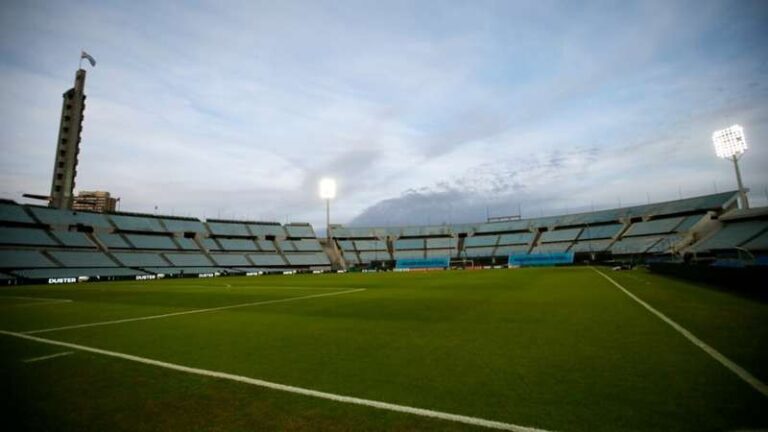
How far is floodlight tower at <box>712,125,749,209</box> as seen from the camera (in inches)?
1602

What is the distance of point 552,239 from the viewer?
222ft

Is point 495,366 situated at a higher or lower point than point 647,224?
lower

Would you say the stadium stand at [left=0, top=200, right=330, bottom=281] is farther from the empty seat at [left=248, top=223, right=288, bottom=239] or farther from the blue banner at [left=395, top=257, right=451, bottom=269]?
the blue banner at [left=395, top=257, right=451, bottom=269]

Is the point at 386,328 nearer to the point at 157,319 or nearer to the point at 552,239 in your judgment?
the point at 157,319

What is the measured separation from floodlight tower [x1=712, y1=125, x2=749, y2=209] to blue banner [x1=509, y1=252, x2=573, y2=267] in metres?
23.2

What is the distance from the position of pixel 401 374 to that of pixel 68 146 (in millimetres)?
66900

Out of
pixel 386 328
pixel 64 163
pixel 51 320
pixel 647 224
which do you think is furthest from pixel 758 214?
pixel 64 163

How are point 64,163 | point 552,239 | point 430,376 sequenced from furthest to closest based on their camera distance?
point 552,239
point 64,163
point 430,376

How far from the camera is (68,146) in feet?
166

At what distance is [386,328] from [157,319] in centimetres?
694

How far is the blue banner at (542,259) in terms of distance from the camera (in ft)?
189

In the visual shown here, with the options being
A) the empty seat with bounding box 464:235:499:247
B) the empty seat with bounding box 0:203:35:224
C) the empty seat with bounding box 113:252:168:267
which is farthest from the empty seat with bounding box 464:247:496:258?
the empty seat with bounding box 0:203:35:224

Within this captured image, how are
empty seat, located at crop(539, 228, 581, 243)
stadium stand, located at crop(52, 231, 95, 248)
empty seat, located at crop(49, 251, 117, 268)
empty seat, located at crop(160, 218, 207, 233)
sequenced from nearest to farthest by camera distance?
empty seat, located at crop(49, 251, 117, 268) → stadium stand, located at crop(52, 231, 95, 248) → empty seat, located at crop(160, 218, 207, 233) → empty seat, located at crop(539, 228, 581, 243)

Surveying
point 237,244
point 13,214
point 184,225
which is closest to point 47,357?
point 13,214
